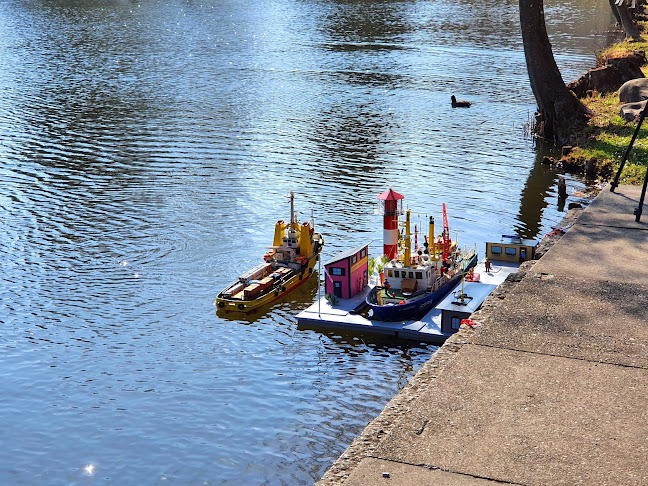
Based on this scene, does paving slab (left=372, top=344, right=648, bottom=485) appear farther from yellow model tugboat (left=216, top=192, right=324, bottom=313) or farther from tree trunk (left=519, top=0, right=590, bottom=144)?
tree trunk (left=519, top=0, right=590, bottom=144)

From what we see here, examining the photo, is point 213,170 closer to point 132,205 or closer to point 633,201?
point 132,205

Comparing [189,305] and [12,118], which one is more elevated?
[12,118]

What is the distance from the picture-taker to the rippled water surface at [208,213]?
25.0m

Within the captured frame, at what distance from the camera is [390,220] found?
3478cm

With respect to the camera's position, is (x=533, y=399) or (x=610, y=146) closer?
(x=533, y=399)

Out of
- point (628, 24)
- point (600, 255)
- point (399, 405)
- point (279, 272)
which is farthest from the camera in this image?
point (628, 24)

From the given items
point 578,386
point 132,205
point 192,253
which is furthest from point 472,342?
point 132,205

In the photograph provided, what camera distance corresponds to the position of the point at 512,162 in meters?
51.8

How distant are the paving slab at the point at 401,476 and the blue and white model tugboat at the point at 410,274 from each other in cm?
1376

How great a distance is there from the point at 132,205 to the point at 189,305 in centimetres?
1254

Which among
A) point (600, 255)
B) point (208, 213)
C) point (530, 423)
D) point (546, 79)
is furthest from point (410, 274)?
point (546, 79)

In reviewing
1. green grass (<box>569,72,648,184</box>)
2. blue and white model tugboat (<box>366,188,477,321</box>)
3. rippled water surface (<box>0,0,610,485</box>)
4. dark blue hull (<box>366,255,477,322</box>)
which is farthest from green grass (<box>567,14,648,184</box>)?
dark blue hull (<box>366,255,477,322</box>)

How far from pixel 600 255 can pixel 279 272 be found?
1266 centimetres

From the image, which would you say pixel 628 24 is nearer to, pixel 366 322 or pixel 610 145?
pixel 610 145
